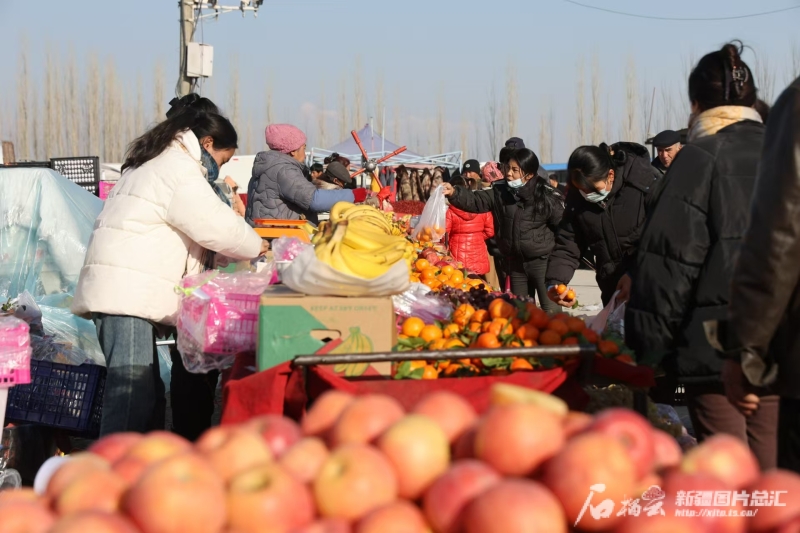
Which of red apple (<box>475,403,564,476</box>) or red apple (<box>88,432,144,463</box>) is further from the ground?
red apple (<box>475,403,564,476</box>)

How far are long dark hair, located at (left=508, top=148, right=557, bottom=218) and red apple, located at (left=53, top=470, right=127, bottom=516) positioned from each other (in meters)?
6.43

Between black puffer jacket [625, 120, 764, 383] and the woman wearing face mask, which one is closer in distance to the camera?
black puffer jacket [625, 120, 764, 383]

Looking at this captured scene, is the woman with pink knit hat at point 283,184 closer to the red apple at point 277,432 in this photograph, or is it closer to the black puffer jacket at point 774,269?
the black puffer jacket at point 774,269

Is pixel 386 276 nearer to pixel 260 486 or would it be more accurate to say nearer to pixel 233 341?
pixel 233 341

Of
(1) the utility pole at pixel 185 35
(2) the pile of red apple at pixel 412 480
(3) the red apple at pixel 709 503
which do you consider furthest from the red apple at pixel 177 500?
(1) the utility pole at pixel 185 35

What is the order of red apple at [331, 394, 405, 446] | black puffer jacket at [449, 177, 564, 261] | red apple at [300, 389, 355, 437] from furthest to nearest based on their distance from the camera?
black puffer jacket at [449, 177, 564, 261] < red apple at [300, 389, 355, 437] < red apple at [331, 394, 405, 446]

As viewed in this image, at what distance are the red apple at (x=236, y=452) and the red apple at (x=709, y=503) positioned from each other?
750mm

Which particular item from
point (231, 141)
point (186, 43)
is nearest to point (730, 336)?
point (231, 141)

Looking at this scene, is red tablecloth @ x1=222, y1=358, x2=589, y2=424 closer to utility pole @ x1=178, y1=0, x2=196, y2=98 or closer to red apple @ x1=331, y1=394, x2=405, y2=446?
red apple @ x1=331, y1=394, x2=405, y2=446

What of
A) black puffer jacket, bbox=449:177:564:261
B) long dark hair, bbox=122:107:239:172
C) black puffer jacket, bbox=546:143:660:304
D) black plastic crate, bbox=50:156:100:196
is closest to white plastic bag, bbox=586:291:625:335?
black puffer jacket, bbox=546:143:660:304

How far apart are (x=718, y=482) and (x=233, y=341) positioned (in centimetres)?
215

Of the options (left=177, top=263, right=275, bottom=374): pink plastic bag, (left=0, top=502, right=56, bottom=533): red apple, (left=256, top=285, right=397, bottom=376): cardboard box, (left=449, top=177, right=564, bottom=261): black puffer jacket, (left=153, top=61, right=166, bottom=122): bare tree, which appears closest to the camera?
(left=0, top=502, right=56, bottom=533): red apple

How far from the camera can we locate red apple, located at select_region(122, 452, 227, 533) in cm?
134

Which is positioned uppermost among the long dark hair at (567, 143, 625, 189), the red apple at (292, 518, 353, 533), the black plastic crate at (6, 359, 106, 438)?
the long dark hair at (567, 143, 625, 189)
